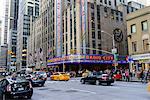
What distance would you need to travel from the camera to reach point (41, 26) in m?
95.7

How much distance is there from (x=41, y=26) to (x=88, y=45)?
124 ft

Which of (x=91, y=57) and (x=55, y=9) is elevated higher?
(x=55, y=9)

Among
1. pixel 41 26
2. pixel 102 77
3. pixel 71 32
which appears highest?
pixel 41 26

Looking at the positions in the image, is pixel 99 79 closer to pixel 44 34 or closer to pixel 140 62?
pixel 140 62

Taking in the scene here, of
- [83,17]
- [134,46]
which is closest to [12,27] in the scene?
[83,17]

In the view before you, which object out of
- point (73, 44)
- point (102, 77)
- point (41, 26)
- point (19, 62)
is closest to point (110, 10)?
point (73, 44)

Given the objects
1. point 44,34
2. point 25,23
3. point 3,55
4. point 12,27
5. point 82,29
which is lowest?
point 3,55

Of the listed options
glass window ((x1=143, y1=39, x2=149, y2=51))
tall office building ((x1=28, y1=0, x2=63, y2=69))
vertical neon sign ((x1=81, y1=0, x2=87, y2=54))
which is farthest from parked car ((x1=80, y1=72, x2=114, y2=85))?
tall office building ((x1=28, y1=0, x2=63, y2=69))

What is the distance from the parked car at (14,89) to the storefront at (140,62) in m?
25.9

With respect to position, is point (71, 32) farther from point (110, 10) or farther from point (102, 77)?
point (102, 77)

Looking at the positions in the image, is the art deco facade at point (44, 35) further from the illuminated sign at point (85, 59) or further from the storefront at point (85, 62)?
the illuminated sign at point (85, 59)

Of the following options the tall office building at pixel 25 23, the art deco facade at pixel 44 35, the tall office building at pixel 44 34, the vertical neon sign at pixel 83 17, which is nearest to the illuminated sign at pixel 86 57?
the vertical neon sign at pixel 83 17

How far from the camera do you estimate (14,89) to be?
12562 millimetres

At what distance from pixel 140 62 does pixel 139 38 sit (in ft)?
13.4
